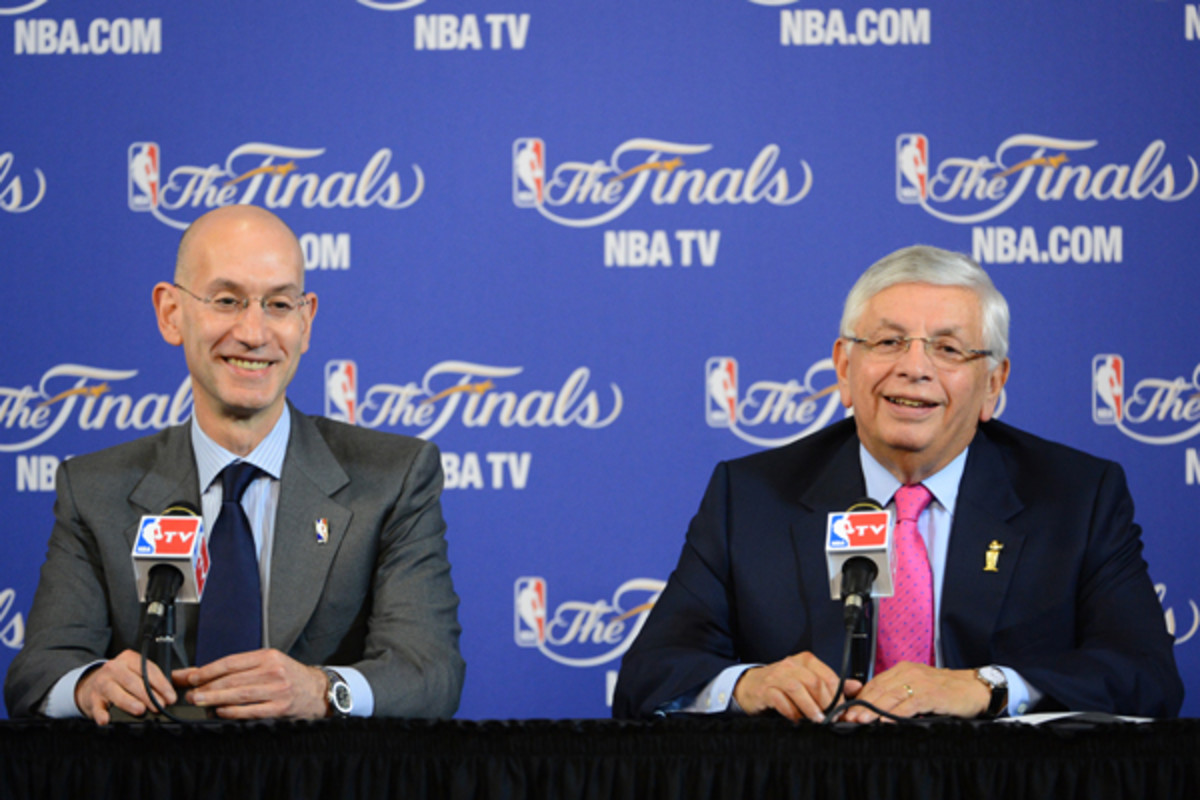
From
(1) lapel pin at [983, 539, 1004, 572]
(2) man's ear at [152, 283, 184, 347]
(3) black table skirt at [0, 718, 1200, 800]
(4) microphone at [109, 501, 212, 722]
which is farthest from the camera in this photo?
(2) man's ear at [152, 283, 184, 347]

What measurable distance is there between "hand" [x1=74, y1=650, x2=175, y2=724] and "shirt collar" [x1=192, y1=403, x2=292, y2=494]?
0.50m

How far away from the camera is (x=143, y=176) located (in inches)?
145

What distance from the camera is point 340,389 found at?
3633 millimetres

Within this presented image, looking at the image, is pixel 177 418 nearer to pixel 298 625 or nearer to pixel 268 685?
pixel 298 625

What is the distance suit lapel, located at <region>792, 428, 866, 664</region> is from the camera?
7.32 ft

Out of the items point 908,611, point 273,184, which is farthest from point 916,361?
point 273,184

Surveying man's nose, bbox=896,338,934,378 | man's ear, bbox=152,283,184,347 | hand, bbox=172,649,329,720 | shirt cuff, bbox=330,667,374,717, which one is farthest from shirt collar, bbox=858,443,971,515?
man's ear, bbox=152,283,184,347

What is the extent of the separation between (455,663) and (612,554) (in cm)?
142

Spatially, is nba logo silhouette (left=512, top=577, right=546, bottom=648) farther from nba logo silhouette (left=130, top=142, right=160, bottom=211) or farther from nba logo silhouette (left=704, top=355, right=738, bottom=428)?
nba logo silhouette (left=130, top=142, right=160, bottom=211)

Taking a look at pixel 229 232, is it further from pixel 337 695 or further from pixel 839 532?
pixel 839 532

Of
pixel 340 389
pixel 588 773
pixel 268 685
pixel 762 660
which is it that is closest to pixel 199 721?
pixel 268 685

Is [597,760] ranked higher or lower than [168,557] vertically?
lower

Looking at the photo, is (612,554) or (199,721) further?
(612,554)

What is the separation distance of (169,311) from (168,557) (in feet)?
2.50
